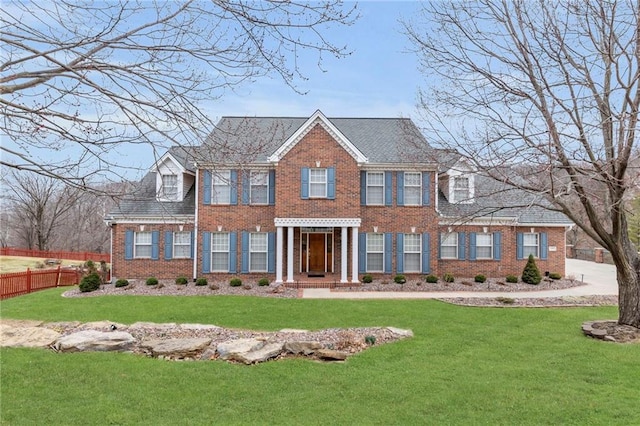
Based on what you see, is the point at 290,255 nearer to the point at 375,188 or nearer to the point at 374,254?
the point at 374,254

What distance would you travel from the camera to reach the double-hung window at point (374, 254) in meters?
21.0

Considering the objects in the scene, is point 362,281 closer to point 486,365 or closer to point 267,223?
point 267,223

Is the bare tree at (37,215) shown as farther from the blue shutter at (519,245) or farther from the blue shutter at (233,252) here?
the blue shutter at (519,245)

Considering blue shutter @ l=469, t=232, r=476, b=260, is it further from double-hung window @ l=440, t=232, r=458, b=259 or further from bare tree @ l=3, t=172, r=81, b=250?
bare tree @ l=3, t=172, r=81, b=250

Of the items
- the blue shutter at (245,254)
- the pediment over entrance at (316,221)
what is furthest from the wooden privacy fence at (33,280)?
the pediment over entrance at (316,221)

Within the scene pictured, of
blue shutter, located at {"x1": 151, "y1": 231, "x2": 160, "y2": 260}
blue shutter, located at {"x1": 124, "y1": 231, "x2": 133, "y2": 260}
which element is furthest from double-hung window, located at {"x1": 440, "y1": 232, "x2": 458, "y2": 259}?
blue shutter, located at {"x1": 124, "y1": 231, "x2": 133, "y2": 260}


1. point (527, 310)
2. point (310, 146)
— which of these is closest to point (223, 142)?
point (527, 310)

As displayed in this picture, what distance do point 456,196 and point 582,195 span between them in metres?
13.6

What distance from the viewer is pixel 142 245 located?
69.7ft

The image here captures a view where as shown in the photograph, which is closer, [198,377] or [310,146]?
[198,377]

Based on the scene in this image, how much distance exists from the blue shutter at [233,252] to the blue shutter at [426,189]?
28.1 feet

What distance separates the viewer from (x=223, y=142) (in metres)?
5.76

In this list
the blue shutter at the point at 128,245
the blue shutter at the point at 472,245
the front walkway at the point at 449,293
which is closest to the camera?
the front walkway at the point at 449,293

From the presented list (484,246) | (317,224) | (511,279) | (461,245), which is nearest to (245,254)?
(317,224)
